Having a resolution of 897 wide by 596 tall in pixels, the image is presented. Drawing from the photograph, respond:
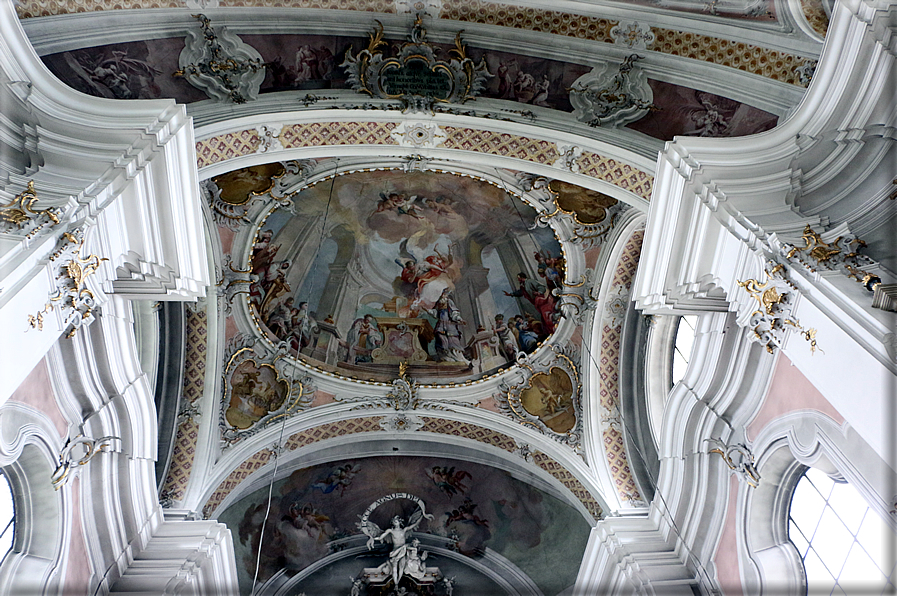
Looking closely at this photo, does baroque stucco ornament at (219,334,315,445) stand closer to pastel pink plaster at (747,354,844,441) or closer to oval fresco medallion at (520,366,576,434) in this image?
oval fresco medallion at (520,366,576,434)

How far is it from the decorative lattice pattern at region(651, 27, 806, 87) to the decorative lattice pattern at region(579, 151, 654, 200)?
138cm

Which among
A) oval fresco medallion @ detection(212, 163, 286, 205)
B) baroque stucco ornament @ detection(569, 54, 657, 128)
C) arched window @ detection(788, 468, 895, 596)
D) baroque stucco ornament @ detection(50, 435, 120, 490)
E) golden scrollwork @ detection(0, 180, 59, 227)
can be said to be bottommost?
arched window @ detection(788, 468, 895, 596)

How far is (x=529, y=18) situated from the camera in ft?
27.6

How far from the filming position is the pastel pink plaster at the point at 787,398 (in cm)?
634

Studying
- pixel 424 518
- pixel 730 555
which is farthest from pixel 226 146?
pixel 424 518

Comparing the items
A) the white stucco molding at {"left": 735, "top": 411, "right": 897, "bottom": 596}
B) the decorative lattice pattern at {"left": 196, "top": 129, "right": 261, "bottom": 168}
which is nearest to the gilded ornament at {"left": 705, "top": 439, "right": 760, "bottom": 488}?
the white stucco molding at {"left": 735, "top": 411, "right": 897, "bottom": 596}

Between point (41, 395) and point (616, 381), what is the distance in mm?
8359

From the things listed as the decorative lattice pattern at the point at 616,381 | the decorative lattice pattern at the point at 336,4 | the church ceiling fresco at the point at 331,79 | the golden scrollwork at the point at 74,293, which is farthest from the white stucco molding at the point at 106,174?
the decorative lattice pattern at the point at 616,381

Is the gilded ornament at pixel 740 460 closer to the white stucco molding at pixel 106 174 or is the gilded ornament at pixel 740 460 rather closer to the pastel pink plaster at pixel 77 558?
the white stucco molding at pixel 106 174

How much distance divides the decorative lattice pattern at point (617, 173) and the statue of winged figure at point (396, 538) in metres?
7.32

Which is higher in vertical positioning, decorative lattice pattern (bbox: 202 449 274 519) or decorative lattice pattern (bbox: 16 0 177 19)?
decorative lattice pattern (bbox: 16 0 177 19)

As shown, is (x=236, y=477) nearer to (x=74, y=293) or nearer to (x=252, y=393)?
(x=252, y=393)

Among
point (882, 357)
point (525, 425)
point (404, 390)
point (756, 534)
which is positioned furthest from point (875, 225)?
point (404, 390)

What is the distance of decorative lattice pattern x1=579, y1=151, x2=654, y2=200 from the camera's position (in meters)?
8.43
